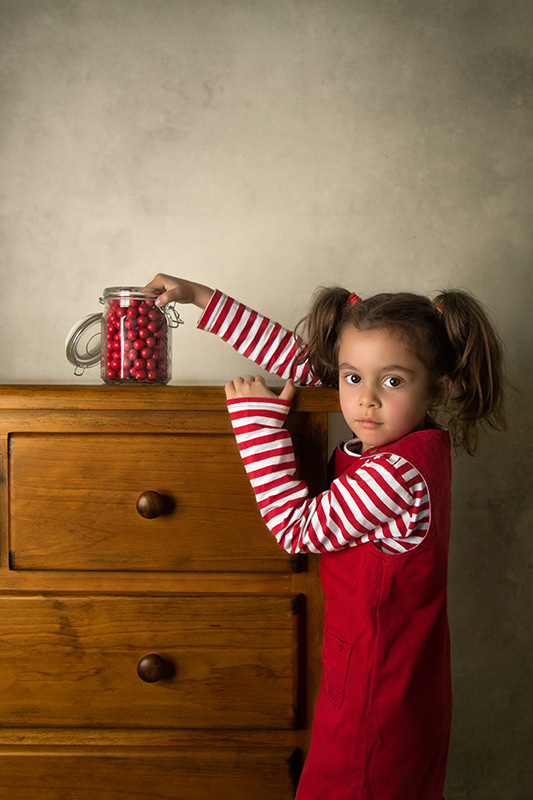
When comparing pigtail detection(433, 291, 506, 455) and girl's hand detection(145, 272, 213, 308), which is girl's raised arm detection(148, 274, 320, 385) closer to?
girl's hand detection(145, 272, 213, 308)

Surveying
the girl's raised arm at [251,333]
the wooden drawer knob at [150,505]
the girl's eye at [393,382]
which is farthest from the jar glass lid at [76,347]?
the girl's eye at [393,382]

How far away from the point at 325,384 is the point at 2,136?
42.2 inches

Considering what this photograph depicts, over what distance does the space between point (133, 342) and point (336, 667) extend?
60 cm

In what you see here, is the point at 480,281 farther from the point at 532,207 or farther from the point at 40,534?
the point at 40,534

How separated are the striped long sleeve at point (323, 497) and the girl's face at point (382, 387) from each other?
53mm

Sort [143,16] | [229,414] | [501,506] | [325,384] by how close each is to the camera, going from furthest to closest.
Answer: [501,506]
[143,16]
[325,384]
[229,414]

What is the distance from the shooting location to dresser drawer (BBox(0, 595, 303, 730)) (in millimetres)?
995

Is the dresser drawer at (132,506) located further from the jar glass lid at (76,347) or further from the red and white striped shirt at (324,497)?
the jar glass lid at (76,347)

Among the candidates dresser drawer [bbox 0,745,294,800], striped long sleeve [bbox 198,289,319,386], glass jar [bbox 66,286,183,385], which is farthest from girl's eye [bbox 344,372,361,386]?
dresser drawer [bbox 0,745,294,800]

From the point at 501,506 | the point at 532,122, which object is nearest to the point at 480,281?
the point at 532,122

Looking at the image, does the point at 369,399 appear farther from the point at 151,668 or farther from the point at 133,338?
the point at 151,668

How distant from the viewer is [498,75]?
5.11ft

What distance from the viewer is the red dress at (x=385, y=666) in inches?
35.9

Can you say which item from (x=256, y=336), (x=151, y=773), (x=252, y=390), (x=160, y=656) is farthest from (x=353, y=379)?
(x=151, y=773)
